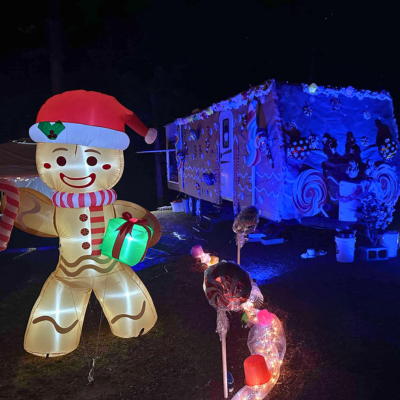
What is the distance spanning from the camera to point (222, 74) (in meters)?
15.3

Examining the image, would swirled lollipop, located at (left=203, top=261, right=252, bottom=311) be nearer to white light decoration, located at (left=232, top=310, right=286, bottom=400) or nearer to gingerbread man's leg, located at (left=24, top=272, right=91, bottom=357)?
white light decoration, located at (left=232, top=310, right=286, bottom=400)

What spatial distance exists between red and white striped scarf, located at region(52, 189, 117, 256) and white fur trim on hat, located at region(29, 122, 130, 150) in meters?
0.51

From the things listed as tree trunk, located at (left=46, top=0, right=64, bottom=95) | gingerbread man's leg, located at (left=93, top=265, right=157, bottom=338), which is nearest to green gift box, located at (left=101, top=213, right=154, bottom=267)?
gingerbread man's leg, located at (left=93, top=265, right=157, bottom=338)

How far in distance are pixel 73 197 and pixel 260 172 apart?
14.2ft

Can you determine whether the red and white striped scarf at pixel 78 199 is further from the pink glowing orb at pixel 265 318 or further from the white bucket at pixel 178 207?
the white bucket at pixel 178 207

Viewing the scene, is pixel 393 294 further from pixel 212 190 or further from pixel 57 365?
pixel 212 190

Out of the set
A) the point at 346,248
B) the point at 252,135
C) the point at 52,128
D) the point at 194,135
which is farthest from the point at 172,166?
the point at 52,128

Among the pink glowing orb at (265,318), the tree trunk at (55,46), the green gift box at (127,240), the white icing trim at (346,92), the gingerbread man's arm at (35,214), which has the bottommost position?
the pink glowing orb at (265,318)

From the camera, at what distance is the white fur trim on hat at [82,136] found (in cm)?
311

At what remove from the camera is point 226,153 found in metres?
8.05

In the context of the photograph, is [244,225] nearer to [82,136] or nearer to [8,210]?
[82,136]

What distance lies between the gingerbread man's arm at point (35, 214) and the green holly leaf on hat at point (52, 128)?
0.69m

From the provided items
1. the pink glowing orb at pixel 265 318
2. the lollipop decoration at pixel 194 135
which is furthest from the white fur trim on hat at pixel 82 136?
the lollipop decoration at pixel 194 135

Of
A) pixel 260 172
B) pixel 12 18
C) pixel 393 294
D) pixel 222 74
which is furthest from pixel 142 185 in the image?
pixel 393 294
